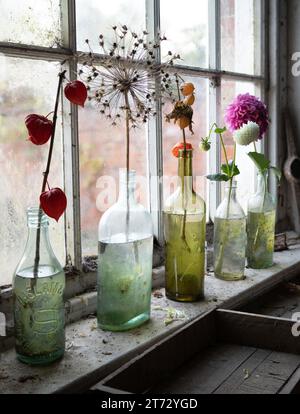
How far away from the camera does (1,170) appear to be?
1130 millimetres

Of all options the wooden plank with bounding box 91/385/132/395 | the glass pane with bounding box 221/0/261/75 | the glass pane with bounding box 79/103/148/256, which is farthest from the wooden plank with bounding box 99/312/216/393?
the glass pane with bounding box 221/0/261/75

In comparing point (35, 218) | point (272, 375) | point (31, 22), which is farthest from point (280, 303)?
point (31, 22)

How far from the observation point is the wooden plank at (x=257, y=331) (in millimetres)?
1152

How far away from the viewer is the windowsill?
92 cm

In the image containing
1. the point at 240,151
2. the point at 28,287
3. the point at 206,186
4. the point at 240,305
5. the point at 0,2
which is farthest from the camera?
the point at 240,151

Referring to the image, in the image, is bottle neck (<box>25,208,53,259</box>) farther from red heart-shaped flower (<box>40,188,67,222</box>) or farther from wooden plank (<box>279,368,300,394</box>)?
wooden plank (<box>279,368,300,394</box>)

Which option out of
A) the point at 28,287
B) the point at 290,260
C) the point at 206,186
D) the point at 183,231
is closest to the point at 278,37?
the point at 206,186

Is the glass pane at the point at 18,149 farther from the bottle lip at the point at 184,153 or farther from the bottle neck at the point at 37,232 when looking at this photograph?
the bottle lip at the point at 184,153

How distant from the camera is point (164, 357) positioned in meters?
1.05

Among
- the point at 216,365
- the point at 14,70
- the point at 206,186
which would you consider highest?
the point at 14,70

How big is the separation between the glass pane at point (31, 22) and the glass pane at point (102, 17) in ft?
0.25

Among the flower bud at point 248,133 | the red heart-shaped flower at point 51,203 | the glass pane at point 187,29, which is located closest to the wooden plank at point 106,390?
the red heart-shaped flower at point 51,203

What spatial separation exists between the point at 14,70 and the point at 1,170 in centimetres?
22

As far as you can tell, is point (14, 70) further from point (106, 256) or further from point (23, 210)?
point (106, 256)
